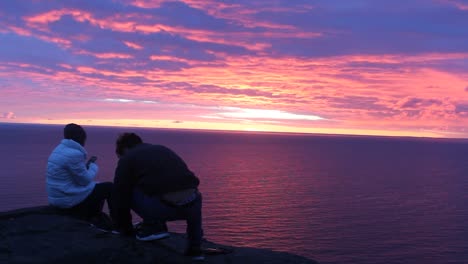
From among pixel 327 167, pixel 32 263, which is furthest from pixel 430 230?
pixel 327 167

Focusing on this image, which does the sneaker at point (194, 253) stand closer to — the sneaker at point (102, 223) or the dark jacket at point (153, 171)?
the dark jacket at point (153, 171)

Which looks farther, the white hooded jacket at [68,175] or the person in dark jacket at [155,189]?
the white hooded jacket at [68,175]

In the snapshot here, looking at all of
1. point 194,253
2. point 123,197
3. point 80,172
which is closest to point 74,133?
point 80,172

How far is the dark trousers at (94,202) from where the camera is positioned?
1003 cm

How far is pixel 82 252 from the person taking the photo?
321 inches

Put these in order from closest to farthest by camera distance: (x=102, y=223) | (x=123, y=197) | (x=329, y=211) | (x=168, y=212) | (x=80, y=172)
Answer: (x=168, y=212)
(x=123, y=197)
(x=80, y=172)
(x=102, y=223)
(x=329, y=211)

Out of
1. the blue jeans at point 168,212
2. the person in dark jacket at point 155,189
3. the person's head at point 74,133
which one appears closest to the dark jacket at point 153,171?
the person in dark jacket at point 155,189

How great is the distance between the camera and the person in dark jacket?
838 cm

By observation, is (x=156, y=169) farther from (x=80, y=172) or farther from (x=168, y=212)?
(x=80, y=172)

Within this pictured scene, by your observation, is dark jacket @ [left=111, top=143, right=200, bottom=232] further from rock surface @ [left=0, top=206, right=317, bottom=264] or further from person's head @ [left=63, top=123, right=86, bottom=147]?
person's head @ [left=63, top=123, right=86, bottom=147]

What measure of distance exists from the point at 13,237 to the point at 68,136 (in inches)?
87.4

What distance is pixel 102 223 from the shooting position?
1043 centimetres

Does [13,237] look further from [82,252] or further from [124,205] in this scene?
[124,205]

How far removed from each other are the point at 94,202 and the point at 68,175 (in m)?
0.94
